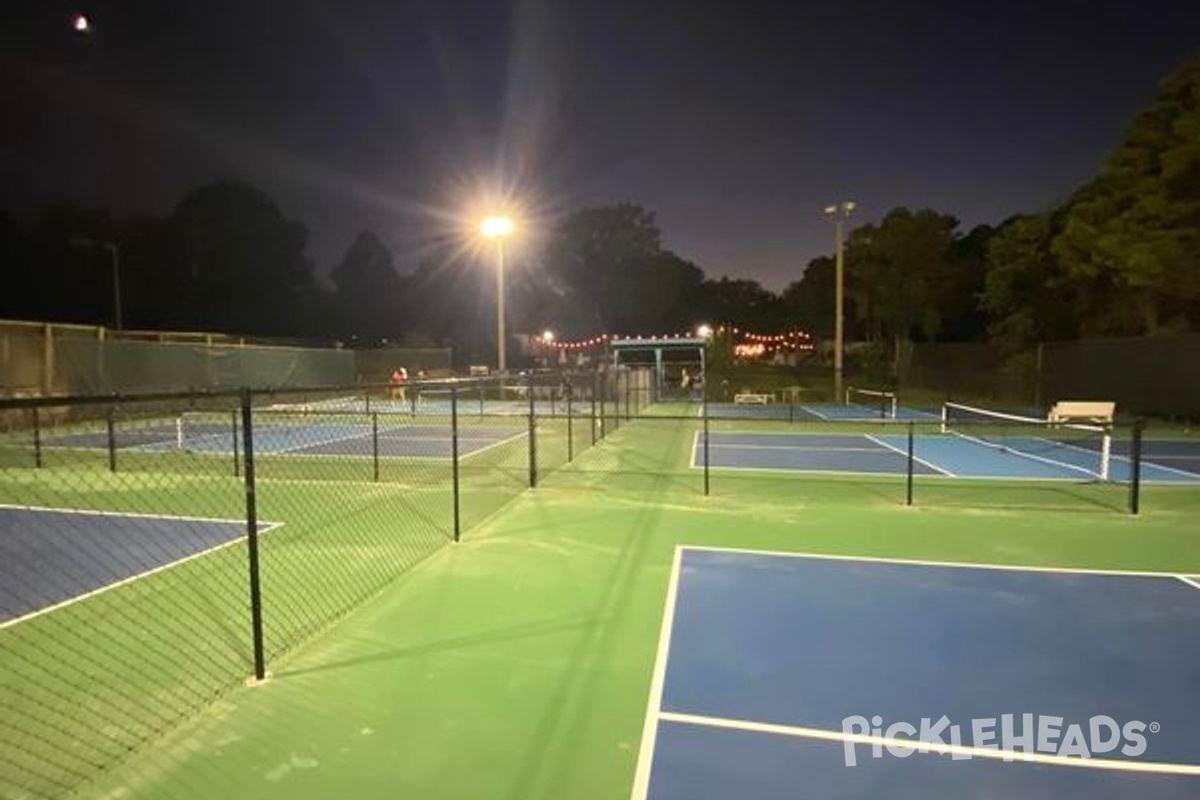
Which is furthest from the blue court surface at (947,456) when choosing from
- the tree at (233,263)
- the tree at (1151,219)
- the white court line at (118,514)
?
the tree at (233,263)

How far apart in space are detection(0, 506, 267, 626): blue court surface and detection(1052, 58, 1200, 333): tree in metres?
29.6

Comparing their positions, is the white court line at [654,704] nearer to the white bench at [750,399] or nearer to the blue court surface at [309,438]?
the blue court surface at [309,438]

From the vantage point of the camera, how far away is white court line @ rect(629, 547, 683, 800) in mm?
3941

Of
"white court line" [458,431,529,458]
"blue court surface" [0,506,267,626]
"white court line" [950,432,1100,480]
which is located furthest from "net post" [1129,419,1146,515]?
"white court line" [458,431,529,458]

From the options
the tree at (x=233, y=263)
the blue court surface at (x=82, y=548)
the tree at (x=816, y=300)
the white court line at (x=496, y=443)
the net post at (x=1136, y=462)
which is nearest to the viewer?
the blue court surface at (x=82, y=548)

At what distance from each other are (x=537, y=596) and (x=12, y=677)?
149 inches

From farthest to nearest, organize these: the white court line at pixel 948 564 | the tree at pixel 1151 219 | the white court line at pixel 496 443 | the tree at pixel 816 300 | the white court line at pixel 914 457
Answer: the tree at pixel 816 300, the tree at pixel 1151 219, the white court line at pixel 496 443, the white court line at pixel 914 457, the white court line at pixel 948 564

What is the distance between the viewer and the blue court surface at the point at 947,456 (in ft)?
46.1

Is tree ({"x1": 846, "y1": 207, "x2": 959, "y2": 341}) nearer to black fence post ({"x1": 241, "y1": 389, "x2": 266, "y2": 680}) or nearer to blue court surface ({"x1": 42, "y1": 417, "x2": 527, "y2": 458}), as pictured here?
blue court surface ({"x1": 42, "y1": 417, "x2": 527, "y2": 458})

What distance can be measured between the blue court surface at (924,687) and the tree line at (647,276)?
83.6ft

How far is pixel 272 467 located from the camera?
14.3 meters

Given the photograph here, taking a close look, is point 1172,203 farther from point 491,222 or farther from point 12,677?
point 12,677

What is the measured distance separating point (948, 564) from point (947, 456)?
8.99 metres

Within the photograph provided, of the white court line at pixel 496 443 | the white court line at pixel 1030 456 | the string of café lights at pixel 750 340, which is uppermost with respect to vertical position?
the string of café lights at pixel 750 340
